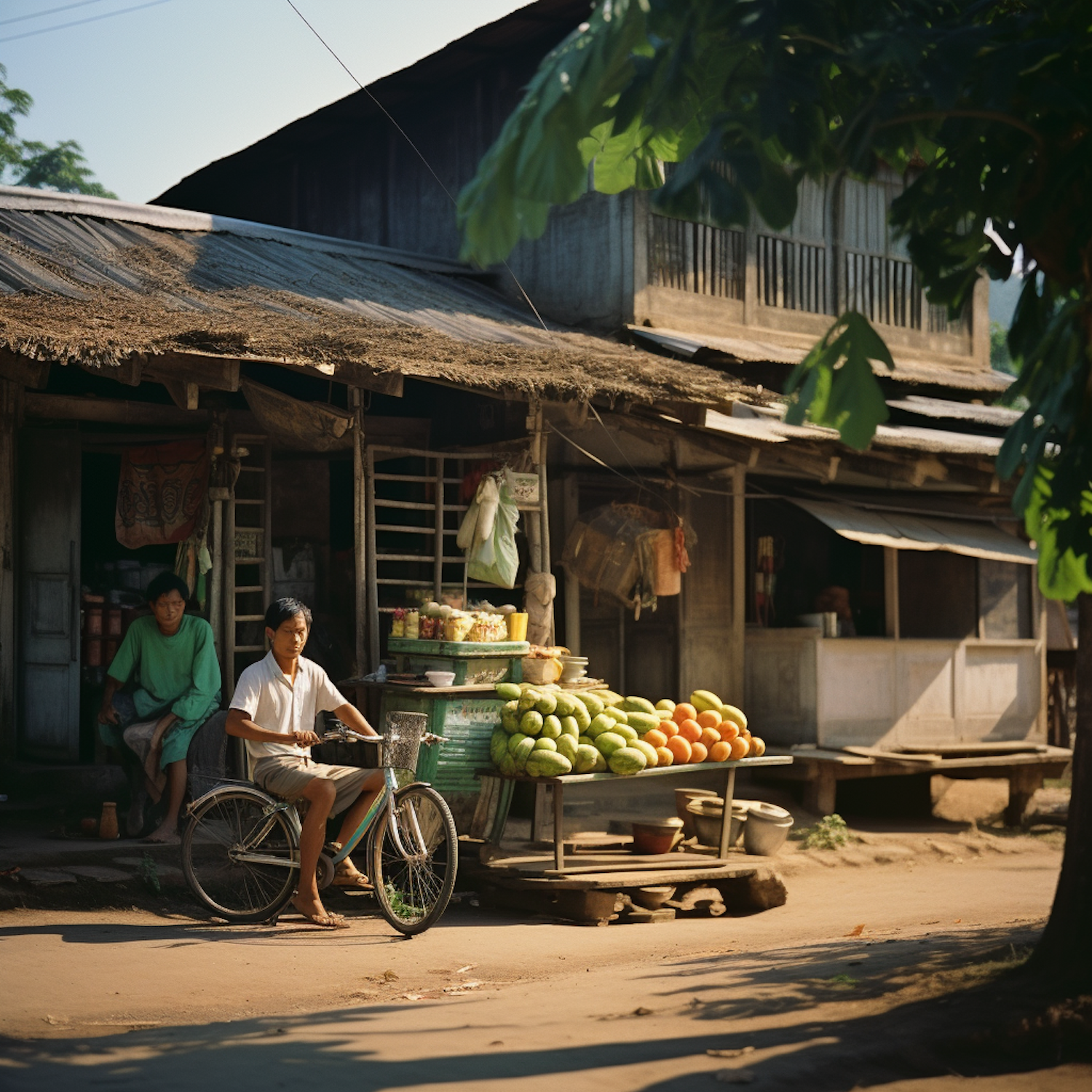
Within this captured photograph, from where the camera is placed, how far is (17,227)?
35.3ft

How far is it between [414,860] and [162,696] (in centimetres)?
227

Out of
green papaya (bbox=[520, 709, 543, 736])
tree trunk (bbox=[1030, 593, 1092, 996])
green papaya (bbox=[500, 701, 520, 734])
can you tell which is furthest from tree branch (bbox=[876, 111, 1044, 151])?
green papaya (bbox=[500, 701, 520, 734])

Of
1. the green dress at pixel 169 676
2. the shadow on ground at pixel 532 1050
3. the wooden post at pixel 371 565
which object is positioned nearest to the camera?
the shadow on ground at pixel 532 1050

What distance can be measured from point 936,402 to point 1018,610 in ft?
7.36

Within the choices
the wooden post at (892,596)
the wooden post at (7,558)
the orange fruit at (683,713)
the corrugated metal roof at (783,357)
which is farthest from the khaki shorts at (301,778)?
the wooden post at (892,596)

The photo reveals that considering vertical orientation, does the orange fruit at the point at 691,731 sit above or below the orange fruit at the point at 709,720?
below

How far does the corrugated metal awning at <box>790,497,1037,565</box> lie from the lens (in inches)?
456

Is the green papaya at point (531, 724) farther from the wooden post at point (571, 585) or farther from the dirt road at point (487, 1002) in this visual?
the wooden post at point (571, 585)

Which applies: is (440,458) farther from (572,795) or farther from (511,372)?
(572,795)

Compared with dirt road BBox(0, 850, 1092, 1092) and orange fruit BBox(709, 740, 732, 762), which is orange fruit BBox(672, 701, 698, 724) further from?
dirt road BBox(0, 850, 1092, 1092)

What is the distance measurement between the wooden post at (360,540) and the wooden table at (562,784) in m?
1.47

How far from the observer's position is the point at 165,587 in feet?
28.4

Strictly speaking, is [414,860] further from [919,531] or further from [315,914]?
[919,531]

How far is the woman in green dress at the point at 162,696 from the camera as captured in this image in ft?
28.2
